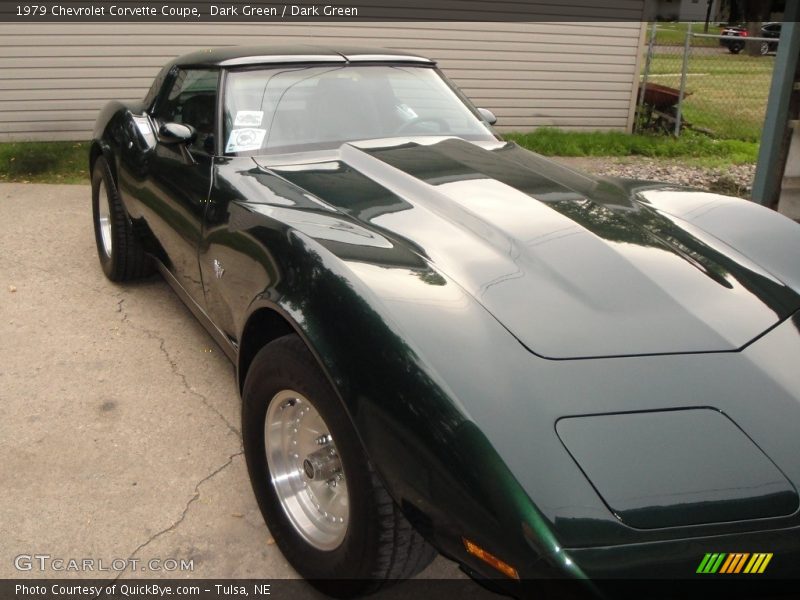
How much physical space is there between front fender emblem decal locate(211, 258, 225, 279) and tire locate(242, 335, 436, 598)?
0.58 m

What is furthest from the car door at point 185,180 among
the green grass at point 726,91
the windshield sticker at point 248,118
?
the green grass at point 726,91

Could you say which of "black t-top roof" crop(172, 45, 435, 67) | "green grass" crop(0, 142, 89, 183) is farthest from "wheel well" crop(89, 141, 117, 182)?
"green grass" crop(0, 142, 89, 183)

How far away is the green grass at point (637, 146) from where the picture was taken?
9.77 m

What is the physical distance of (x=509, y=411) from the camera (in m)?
1.77

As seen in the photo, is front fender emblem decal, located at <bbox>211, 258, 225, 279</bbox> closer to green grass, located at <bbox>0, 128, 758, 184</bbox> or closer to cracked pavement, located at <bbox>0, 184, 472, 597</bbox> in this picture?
cracked pavement, located at <bbox>0, 184, 472, 597</bbox>

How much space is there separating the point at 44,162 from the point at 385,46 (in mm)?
4462

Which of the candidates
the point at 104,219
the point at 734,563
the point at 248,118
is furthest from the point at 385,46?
the point at 734,563

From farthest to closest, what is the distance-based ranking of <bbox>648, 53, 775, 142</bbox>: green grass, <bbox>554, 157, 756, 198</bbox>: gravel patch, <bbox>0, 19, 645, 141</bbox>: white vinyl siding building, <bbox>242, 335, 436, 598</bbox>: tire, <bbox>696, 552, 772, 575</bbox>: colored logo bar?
<bbox>648, 53, 775, 142</bbox>: green grass < <bbox>0, 19, 645, 141</bbox>: white vinyl siding building < <bbox>554, 157, 756, 198</bbox>: gravel patch < <bbox>242, 335, 436, 598</bbox>: tire < <bbox>696, 552, 772, 575</bbox>: colored logo bar

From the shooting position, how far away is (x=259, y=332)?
2.58 meters

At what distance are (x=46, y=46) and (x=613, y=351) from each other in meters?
8.83

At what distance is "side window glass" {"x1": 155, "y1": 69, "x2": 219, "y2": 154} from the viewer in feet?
11.4

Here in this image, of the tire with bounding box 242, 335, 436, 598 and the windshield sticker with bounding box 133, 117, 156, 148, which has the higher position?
the windshield sticker with bounding box 133, 117, 156, 148

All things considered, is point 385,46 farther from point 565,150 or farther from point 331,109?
point 331,109

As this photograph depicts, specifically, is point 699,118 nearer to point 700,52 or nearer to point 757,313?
point 757,313
